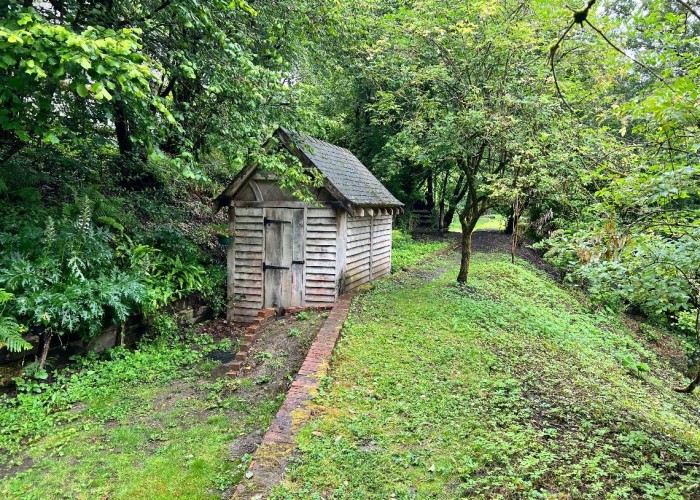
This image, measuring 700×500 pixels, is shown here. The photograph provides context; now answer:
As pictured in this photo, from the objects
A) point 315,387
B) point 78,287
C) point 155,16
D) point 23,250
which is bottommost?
point 315,387

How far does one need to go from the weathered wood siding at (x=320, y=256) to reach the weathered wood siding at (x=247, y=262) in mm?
1143

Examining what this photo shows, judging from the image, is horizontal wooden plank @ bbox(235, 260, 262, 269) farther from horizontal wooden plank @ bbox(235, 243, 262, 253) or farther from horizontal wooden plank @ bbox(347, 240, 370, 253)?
horizontal wooden plank @ bbox(347, 240, 370, 253)

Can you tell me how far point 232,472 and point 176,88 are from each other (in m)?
8.67

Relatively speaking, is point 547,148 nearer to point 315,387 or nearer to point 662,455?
point 662,455

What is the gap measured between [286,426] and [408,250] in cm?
1281

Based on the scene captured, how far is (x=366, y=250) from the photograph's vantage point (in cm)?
1050

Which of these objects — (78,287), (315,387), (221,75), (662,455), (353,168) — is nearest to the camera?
(662,455)

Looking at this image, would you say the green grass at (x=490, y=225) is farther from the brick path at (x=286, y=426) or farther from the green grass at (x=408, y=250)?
the brick path at (x=286, y=426)

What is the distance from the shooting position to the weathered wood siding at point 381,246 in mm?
11133

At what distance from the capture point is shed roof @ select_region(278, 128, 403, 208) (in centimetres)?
867

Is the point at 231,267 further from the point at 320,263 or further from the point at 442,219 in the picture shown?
the point at 442,219

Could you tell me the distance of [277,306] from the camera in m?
9.23

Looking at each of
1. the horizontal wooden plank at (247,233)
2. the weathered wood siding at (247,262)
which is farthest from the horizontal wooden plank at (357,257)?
the horizontal wooden plank at (247,233)

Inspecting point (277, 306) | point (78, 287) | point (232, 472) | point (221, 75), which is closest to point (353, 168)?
point (277, 306)
